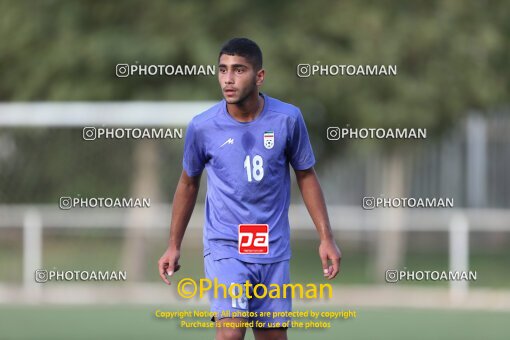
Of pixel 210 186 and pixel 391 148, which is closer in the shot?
pixel 210 186

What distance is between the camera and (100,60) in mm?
19406

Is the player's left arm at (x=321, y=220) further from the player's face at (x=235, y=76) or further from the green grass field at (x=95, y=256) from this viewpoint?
the green grass field at (x=95, y=256)

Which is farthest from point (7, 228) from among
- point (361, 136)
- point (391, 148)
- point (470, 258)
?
point (470, 258)

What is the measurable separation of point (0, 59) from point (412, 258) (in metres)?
8.43

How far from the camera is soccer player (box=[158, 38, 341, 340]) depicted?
307 inches

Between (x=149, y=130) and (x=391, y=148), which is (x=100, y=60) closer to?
(x=149, y=130)
